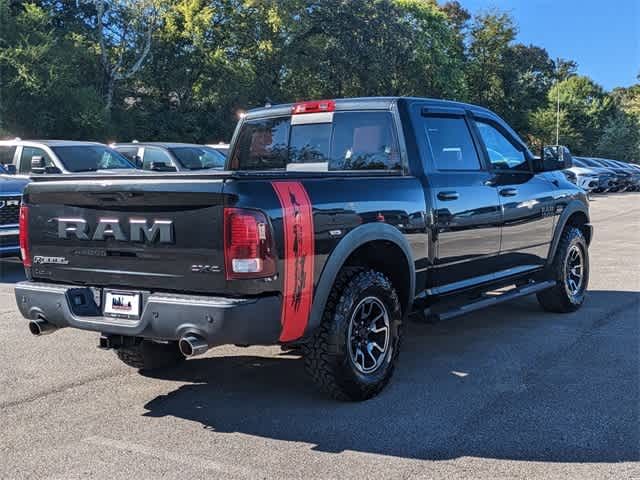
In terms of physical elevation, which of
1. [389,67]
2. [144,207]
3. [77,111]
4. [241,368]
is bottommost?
[241,368]

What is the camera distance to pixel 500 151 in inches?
246

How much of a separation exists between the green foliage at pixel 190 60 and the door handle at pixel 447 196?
22.6m

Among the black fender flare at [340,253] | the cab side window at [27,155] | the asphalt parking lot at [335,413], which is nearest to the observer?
the asphalt parking lot at [335,413]

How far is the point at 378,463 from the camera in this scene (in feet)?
11.8

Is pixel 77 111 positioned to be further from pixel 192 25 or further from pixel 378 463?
pixel 378 463

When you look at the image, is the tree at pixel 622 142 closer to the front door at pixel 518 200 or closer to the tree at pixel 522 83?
the tree at pixel 522 83

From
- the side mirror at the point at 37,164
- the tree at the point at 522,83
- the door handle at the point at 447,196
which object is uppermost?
the tree at the point at 522,83

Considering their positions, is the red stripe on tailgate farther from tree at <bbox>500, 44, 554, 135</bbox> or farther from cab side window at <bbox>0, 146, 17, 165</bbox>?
tree at <bbox>500, 44, 554, 135</bbox>

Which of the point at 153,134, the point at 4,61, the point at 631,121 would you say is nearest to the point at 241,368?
the point at 4,61

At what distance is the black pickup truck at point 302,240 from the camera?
3.84 metres

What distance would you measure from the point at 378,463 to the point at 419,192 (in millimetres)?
2108

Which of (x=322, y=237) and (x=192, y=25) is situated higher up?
(x=192, y=25)

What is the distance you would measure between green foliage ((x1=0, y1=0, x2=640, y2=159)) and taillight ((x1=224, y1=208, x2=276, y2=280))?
76.9 feet

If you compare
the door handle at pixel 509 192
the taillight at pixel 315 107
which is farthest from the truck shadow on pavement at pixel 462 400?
the taillight at pixel 315 107
